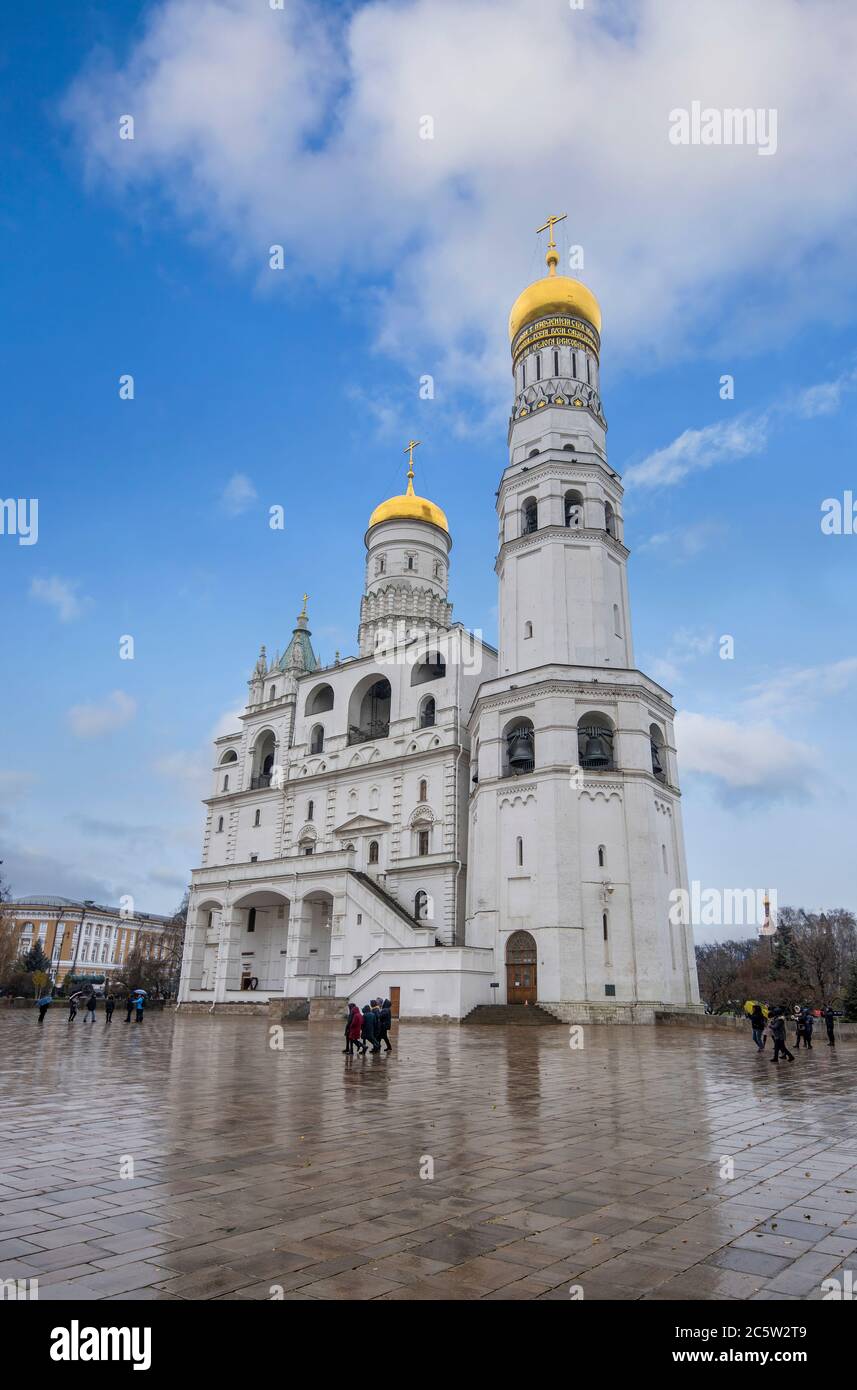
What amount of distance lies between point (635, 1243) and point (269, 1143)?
3.89 m

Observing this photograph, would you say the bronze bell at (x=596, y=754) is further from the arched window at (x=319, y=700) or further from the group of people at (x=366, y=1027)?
the arched window at (x=319, y=700)

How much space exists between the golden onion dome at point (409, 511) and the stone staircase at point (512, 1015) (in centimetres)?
3048

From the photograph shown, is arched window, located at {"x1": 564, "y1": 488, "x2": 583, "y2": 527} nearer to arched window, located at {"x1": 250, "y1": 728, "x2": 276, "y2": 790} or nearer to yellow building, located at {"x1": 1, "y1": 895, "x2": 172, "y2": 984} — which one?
arched window, located at {"x1": 250, "y1": 728, "x2": 276, "y2": 790}

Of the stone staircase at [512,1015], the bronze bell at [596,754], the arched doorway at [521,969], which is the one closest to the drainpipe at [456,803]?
the arched doorway at [521,969]

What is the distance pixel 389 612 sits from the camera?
4894 centimetres

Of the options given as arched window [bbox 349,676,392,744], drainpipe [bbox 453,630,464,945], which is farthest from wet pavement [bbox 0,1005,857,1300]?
arched window [bbox 349,676,392,744]

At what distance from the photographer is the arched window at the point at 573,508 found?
38.8 metres

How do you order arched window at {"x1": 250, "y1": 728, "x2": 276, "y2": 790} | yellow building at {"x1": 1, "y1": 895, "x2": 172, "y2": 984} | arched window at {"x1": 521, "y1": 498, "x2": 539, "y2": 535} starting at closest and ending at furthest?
1. arched window at {"x1": 521, "y1": 498, "x2": 539, "y2": 535}
2. arched window at {"x1": 250, "y1": 728, "x2": 276, "y2": 790}
3. yellow building at {"x1": 1, "y1": 895, "x2": 172, "y2": 984}

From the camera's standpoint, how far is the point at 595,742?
109ft

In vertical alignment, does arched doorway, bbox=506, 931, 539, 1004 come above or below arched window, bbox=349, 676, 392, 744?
below

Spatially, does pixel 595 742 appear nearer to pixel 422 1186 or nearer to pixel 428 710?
pixel 428 710

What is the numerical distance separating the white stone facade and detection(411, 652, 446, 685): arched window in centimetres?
17

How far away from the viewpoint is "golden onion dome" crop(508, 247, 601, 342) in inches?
1649
